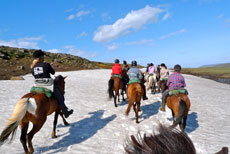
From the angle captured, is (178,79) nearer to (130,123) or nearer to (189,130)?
(189,130)

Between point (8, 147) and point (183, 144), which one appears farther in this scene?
point (8, 147)

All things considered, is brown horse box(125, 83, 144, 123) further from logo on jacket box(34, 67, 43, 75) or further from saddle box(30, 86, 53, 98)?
logo on jacket box(34, 67, 43, 75)

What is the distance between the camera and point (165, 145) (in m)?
1.02

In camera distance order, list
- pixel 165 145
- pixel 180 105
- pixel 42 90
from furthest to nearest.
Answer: pixel 180 105
pixel 42 90
pixel 165 145

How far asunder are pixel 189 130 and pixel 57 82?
5895 mm

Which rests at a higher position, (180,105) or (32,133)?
(180,105)

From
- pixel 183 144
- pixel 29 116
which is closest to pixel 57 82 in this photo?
pixel 29 116

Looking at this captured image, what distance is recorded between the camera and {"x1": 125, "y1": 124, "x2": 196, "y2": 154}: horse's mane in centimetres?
102

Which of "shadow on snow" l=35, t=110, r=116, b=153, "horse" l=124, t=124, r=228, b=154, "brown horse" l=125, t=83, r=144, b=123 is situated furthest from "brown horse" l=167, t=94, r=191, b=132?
"horse" l=124, t=124, r=228, b=154

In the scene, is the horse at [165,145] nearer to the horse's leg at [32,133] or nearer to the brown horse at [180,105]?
the horse's leg at [32,133]

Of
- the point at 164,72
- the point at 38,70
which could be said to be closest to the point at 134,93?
the point at 38,70

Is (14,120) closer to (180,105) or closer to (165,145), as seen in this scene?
(165,145)

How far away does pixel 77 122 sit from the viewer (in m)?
6.46

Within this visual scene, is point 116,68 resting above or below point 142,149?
above
